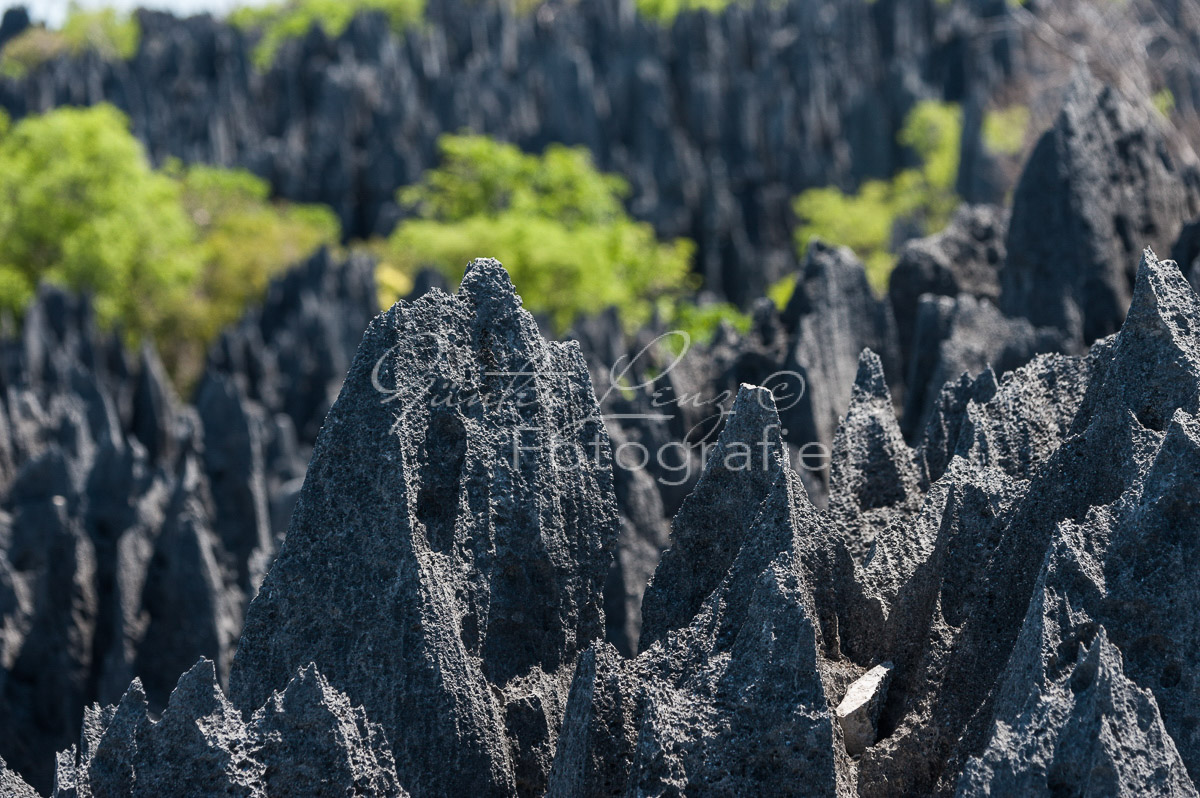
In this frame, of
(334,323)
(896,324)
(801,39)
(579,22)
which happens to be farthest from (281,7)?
(896,324)

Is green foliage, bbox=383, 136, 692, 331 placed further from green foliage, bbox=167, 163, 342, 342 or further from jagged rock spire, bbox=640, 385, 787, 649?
jagged rock spire, bbox=640, 385, 787, 649

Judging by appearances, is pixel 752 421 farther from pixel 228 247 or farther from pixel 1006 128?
pixel 228 247

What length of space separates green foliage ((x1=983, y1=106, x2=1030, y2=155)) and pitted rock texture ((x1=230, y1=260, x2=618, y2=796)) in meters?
30.1

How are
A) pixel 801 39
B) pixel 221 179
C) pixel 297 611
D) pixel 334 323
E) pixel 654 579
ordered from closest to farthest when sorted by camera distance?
pixel 297 611, pixel 654 579, pixel 334 323, pixel 221 179, pixel 801 39

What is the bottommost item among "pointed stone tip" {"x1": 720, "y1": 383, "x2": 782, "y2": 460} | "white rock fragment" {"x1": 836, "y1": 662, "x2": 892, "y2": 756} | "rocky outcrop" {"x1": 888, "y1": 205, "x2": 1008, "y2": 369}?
"white rock fragment" {"x1": 836, "y1": 662, "x2": 892, "y2": 756}

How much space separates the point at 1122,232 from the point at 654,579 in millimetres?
6644

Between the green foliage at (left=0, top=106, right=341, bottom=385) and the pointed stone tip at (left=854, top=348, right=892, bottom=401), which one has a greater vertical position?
the green foliage at (left=0, top=106, right=341, bottom=385)

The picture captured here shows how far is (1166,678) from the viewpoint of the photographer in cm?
354

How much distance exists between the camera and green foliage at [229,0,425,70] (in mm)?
75812

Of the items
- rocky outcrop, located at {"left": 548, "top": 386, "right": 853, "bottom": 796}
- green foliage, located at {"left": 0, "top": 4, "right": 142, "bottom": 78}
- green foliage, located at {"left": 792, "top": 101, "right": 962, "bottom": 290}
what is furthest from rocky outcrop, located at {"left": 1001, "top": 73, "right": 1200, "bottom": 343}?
green foliage, located at {"left": 0, "top": 4, "right": 142, "bottom": 78}

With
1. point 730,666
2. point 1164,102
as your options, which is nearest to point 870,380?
point 730,666

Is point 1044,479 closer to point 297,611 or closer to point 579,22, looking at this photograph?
point 297,611

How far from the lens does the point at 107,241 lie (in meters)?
31.9

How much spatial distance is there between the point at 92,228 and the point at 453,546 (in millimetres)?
30809
